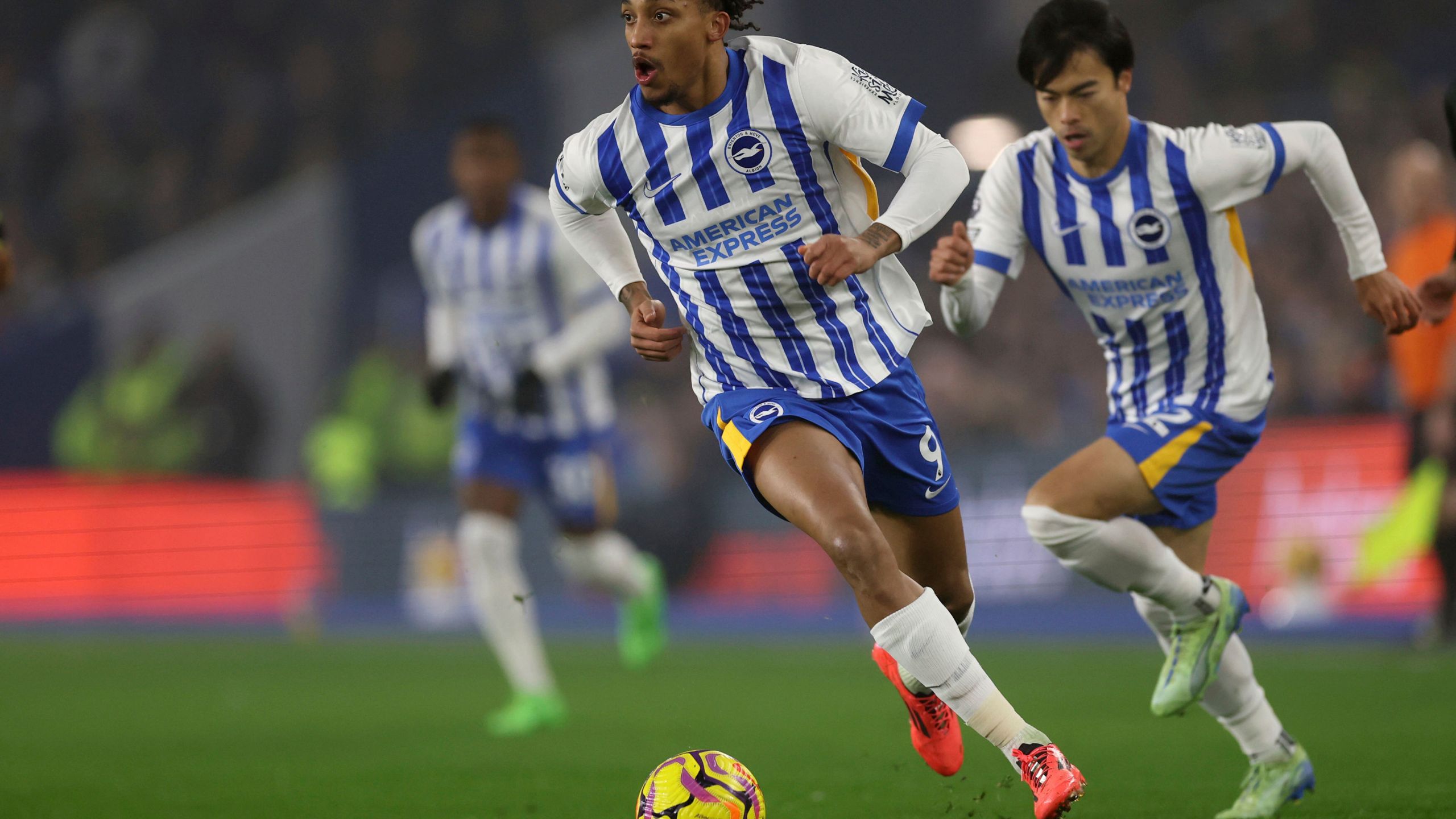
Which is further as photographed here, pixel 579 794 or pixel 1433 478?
pixel 1433 478

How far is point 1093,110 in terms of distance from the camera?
438 cm

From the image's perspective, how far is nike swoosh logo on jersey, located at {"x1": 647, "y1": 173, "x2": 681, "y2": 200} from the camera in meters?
4.00

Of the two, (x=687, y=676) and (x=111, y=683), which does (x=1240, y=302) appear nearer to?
(x=687, y=676)

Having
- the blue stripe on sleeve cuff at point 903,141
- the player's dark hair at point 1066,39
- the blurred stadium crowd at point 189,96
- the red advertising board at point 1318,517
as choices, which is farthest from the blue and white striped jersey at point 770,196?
the blurred stadium crowd at point 189,96

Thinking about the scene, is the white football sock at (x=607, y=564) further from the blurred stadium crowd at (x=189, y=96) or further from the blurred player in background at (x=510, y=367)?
the blurred stadium crowd at (x=189, y=96)

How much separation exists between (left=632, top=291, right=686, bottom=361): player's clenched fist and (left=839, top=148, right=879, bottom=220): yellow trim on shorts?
599 mm

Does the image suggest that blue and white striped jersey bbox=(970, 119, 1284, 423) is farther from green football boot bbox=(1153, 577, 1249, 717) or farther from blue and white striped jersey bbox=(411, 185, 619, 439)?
blue and white striped jersey bbox=(411, 185, 619, 439)

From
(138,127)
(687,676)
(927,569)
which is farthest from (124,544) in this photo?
(927,569)

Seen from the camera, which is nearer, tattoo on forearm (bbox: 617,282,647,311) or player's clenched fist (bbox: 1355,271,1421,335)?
tattoo on forearm (bbox: 617,282,647,311)

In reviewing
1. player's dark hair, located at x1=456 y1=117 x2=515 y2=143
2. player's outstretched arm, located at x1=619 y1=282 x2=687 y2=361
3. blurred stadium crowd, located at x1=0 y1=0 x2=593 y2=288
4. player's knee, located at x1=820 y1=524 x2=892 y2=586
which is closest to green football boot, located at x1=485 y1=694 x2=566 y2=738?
player's dark hair, located at x1=456 y1=117 x2=515 y2=143

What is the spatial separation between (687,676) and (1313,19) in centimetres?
817

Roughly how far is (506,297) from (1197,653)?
4211mm

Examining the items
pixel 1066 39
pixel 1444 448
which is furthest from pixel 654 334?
pixel 1444 448

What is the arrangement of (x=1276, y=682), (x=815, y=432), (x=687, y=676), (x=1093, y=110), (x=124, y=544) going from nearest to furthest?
(x=815, y=432), (x=1093, y=110), (x=1276, y=682), (x=687, y=676), (x=124, y=544)
